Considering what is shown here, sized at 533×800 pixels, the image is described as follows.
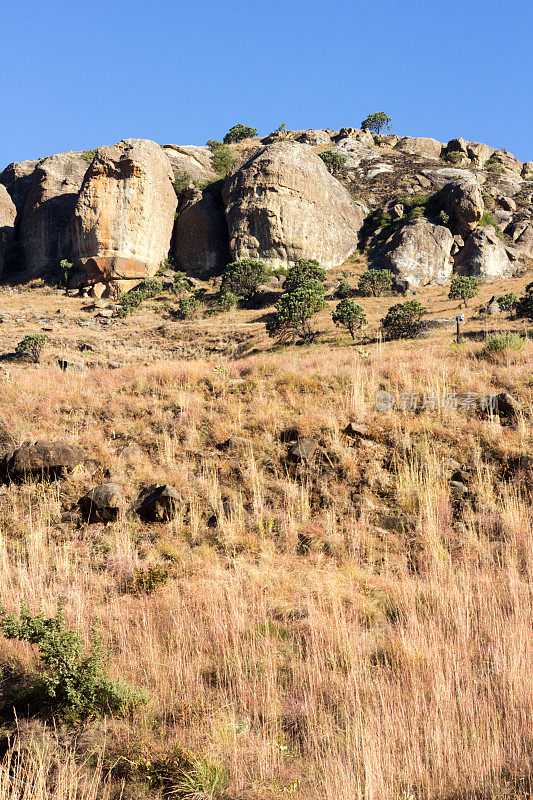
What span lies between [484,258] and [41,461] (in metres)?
45.4

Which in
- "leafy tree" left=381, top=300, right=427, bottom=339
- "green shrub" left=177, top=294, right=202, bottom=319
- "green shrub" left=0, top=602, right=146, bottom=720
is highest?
"green shrub" left=177, top=294, right=202, bottom=319

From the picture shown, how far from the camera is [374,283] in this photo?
3884 cm

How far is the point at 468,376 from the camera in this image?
31.5 ft

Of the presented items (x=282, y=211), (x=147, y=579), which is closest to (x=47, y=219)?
(x=282, y=211)

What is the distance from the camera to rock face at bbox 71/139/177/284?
41.4 meters

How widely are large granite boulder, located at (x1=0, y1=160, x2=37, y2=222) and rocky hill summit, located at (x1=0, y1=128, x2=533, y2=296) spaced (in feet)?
1.99

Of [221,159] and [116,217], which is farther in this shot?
[221,159]

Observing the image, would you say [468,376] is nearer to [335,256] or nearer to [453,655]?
[453,655]

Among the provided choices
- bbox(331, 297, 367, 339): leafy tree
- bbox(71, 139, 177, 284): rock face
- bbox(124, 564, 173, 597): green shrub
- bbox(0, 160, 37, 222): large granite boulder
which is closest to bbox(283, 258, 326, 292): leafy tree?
bbox(331, 297, 367, 339): leafy tree

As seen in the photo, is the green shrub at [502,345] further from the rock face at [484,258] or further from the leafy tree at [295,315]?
the rock face at [484,258]

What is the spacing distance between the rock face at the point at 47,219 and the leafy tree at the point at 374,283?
2950 centimetres

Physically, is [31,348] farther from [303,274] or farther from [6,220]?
[6,220]

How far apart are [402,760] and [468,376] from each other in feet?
26.4

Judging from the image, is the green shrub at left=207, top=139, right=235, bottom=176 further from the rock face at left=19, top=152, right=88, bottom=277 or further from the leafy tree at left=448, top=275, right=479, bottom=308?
the leafy tree at left=448, top=275, right=479, bottom=308
